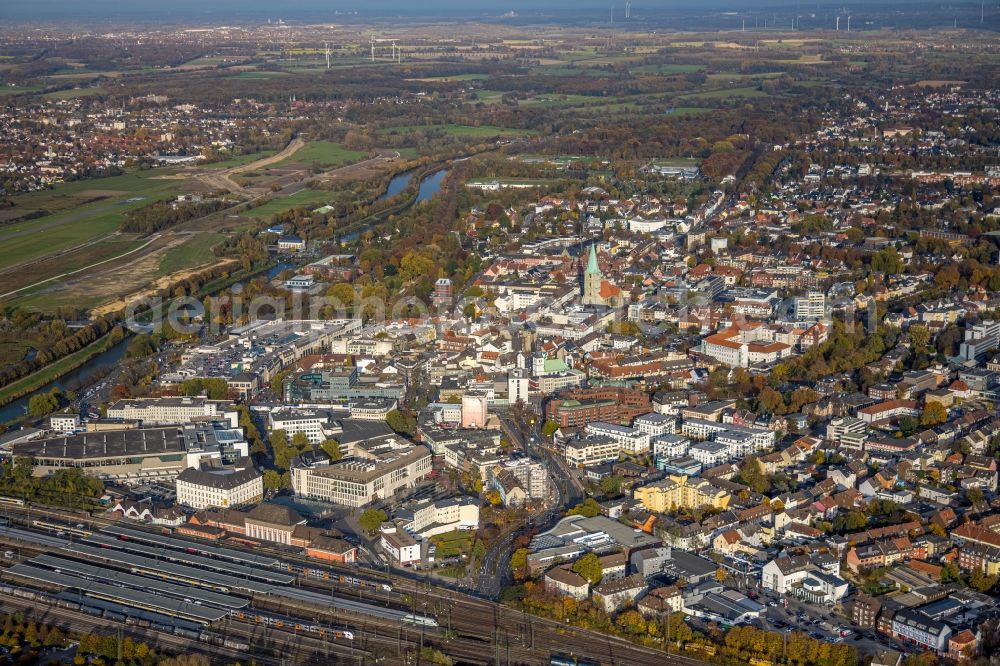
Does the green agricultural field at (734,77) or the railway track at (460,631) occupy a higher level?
the green agricultural field at (734,77)

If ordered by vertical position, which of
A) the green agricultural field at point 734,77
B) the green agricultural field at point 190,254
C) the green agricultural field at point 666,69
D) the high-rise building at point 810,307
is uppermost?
the green agricultural field at point 666,69

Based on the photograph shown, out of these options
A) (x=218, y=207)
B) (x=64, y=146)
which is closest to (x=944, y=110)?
(x=218, y=207)

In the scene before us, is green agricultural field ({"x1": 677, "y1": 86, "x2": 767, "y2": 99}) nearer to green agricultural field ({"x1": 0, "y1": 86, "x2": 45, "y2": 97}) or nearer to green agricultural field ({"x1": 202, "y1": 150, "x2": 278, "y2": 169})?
green agricultural field ({"x1": 202, "y1": 150, "x2": 278, "y2": 169})

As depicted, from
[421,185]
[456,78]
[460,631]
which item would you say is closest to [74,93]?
[456,78]

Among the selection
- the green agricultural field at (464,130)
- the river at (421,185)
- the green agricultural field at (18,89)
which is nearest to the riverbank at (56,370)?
the river at (421,185)

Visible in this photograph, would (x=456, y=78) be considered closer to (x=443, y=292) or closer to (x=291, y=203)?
(x=291, y=203)

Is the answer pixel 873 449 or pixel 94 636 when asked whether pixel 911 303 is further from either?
pixel 94 636

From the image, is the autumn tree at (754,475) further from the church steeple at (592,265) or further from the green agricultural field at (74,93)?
the green agricultural field at (74,93)
